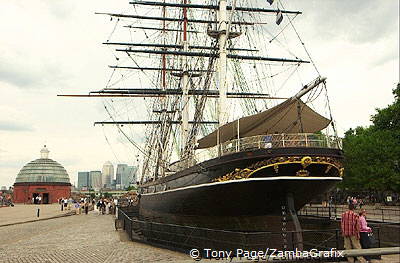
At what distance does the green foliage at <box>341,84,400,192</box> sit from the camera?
3303 centimetres

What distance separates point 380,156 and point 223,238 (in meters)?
28.3

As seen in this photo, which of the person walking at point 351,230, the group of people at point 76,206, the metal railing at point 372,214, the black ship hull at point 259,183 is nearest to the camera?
the person walking at point 351,230

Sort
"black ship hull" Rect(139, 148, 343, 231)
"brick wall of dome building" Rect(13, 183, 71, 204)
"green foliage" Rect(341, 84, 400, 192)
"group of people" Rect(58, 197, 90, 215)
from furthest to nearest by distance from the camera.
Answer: "brick wall of dome building" Rect(13, 183, 71, 204) → "group of people" Rect(58, 197, 90, 215) → "green foliage" Rect(341, 84, 400, 192) → "black ship hull" Rect(139, 148, 343, 231)

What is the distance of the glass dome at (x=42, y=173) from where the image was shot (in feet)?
212

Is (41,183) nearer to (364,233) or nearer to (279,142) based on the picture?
(279,142)

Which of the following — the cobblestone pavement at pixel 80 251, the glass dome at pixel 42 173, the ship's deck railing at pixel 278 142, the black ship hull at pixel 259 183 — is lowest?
the cobblestone pavement at pixel 80 251

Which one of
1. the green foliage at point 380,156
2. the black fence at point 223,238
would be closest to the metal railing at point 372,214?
the black fence at point 223,238

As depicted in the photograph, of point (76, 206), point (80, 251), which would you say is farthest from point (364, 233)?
point (76, 206)

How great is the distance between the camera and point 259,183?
12.3 m

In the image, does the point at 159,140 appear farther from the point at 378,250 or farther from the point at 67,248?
the point at 378,250

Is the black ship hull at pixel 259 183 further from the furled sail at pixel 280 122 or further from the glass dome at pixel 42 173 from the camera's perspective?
the glass dome at pixel 42 173

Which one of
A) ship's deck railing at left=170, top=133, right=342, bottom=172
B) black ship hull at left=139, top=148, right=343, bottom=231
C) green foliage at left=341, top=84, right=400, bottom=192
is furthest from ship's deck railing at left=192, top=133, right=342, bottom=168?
green foliage at left=341, top=84, right=400, bottom=192

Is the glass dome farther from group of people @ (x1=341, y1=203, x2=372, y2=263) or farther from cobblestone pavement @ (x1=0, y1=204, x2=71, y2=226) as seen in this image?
group of people @ (x1=341, y1=203, x2=372, y2=263)

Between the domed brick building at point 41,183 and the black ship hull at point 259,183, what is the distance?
56.6m
